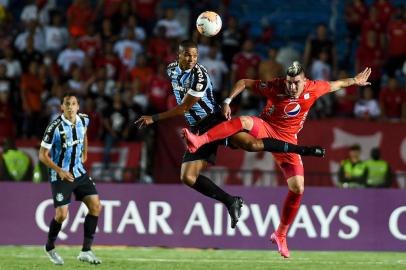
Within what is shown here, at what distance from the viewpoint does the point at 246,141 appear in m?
12.2

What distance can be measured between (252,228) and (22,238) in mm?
3196

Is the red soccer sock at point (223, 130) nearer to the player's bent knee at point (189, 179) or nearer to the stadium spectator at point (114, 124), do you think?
the player's bent knee at point (189, 179)

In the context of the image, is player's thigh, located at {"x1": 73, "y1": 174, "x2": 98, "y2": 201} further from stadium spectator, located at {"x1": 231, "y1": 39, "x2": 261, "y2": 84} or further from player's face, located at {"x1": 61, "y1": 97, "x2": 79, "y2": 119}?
stadium spectator, located at {"x1": 231, "y1": 39, "x2": 261, "y2": 84}

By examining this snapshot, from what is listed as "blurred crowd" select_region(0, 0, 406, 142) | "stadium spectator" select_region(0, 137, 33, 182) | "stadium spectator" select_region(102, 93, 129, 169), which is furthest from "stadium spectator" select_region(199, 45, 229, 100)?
"stadium spectator" select_region(0, 137, 33, 182)

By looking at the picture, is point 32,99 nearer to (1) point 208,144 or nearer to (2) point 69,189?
(2) point 69,189

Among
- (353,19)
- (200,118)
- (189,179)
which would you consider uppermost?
(353,19)

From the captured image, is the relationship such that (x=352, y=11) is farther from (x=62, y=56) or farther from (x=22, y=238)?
(x=22, y=238)

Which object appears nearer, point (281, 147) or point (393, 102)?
point (281, 147)

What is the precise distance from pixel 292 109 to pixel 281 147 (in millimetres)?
515

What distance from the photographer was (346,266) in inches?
506

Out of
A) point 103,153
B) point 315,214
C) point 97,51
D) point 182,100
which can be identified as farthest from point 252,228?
point 97,51

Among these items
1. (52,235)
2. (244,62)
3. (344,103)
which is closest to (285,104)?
(52,235)

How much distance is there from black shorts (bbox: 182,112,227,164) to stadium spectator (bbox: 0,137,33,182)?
188 inches

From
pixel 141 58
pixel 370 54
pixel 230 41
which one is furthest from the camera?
pixel 230 41
